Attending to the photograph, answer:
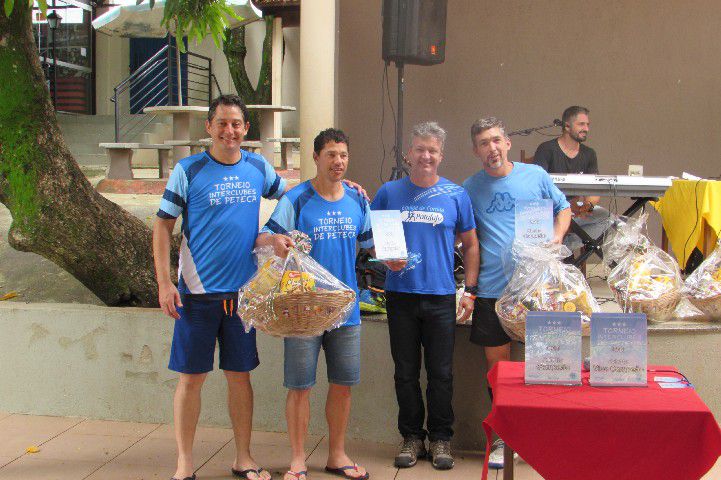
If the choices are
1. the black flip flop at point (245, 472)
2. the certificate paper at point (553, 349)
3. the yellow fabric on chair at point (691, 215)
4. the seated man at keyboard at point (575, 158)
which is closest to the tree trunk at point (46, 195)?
the black flip flop at point (245, 472)

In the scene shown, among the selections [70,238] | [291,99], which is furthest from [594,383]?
[291,99]

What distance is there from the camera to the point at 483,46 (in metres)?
10.0

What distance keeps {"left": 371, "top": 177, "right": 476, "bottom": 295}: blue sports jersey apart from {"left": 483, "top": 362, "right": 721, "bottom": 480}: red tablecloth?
4.30 feet

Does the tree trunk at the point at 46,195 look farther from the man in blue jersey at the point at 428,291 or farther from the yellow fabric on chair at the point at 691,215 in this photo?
the yellow fabric on chair at the point at 691,215

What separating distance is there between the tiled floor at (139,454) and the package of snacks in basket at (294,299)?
1.03 m

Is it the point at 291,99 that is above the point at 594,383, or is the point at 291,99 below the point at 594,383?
above

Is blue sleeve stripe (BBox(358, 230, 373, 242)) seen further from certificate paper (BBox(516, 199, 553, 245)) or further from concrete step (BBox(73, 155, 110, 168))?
concrete step (BBox(73, 155, 110, 168))

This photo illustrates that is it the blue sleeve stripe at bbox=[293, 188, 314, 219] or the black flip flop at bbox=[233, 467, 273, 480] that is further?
the black flip flop at bbox=[233, 467, 273, 480]

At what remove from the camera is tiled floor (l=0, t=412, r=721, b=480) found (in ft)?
14.6

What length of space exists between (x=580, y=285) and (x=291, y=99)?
13828 mm

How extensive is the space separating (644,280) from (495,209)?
3.07 feet

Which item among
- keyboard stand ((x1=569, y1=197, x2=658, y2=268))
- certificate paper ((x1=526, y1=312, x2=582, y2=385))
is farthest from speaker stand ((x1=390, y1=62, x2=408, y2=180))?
certificate paper ((x1=526, y1=312, x2=582, y2=385))

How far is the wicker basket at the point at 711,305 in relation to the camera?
477 cm

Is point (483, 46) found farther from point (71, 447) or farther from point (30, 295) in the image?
point (71, 447)
